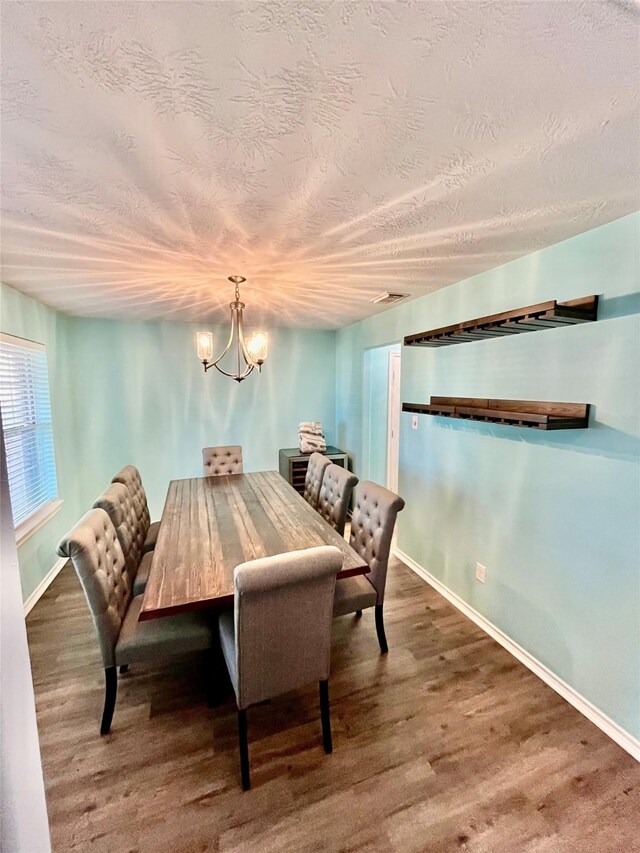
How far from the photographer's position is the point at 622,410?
60.7 inches

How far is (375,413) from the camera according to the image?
4.10 m

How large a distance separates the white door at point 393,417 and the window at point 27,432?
3.37 m

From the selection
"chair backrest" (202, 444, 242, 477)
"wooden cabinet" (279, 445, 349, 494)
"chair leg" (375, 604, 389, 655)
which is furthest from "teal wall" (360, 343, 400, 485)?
"chair leg" (375, 604, 389, 655)

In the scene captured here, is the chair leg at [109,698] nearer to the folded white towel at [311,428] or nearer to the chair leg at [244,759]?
the chair leg at [244,759]

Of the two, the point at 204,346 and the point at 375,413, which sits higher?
the point at 204,346

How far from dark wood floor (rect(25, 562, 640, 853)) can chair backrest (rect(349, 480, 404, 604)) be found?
1.80 ft

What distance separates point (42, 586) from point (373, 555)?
8.68 feet

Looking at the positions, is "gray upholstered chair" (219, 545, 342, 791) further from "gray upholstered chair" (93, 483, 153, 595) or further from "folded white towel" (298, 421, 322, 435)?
"folded white towel" (298, 421, 322, 435)

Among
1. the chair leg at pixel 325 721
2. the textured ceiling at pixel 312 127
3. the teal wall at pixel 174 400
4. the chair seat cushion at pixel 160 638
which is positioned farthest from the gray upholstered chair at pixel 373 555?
the teal wall at pixel 174 400

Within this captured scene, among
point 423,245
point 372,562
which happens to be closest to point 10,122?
point 423,245

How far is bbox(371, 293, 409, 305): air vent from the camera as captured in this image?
275cm

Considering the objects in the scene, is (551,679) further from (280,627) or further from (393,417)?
(393,417)

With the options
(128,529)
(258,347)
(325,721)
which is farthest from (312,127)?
(128,529)

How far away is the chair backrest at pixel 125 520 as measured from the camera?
6.89 feet
